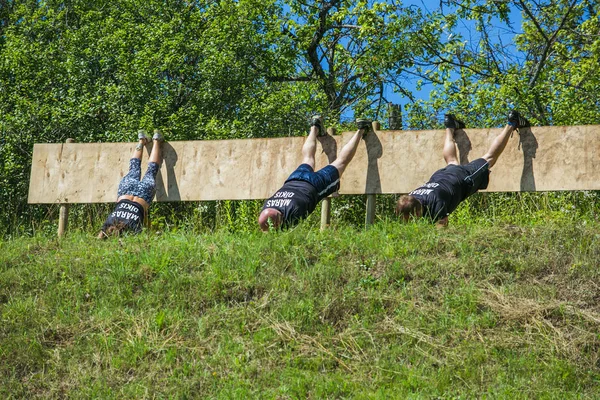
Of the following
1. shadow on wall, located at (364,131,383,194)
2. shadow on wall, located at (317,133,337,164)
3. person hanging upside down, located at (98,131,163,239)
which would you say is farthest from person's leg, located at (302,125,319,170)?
person hanging upside down, located at (98,131,163,239)

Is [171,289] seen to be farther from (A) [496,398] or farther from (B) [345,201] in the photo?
(B) [345,201]

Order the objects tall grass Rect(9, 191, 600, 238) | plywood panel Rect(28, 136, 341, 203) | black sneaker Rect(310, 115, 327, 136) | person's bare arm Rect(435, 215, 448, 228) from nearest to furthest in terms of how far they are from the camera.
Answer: person's bare arm Rect(435, 215, 448, 228), black sneaker Rect(310, 115, 327, 136), plywood panel Rect(28, 136, 341, 203), tall grass Rect(9, 191, 600, 238)

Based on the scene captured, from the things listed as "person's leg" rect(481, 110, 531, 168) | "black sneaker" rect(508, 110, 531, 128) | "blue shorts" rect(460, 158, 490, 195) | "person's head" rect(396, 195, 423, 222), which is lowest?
"person's head" rect(396, 195, 423, 222)

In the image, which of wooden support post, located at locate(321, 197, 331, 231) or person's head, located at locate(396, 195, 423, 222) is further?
wooden support post, located at locate(321, 197, 331, 231)

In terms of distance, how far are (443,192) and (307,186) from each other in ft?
5.46

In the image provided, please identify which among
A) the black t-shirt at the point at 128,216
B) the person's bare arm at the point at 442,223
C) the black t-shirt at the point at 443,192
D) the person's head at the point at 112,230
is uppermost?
the black t-shirt at the point at 443,192

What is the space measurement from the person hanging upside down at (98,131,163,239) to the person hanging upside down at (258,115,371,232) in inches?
74.4

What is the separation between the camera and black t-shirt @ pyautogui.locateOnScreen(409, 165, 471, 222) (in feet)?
34.2

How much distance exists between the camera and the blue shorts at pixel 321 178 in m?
11.1

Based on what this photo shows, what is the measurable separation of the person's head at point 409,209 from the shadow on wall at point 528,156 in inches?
73.5

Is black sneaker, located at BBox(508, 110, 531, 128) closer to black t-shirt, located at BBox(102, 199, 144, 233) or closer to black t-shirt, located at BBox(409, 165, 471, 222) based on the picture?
black t-shirt, located at BBox(409, 165, 471, 222)

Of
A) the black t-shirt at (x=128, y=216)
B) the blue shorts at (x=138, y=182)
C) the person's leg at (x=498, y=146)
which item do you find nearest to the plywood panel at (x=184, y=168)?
the blue shorts at (x=138, y=182)

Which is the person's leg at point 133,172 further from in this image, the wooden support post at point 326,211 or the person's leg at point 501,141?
the person's leg at point 501,141

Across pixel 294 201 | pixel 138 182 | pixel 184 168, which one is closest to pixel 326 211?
pixel 294 201
